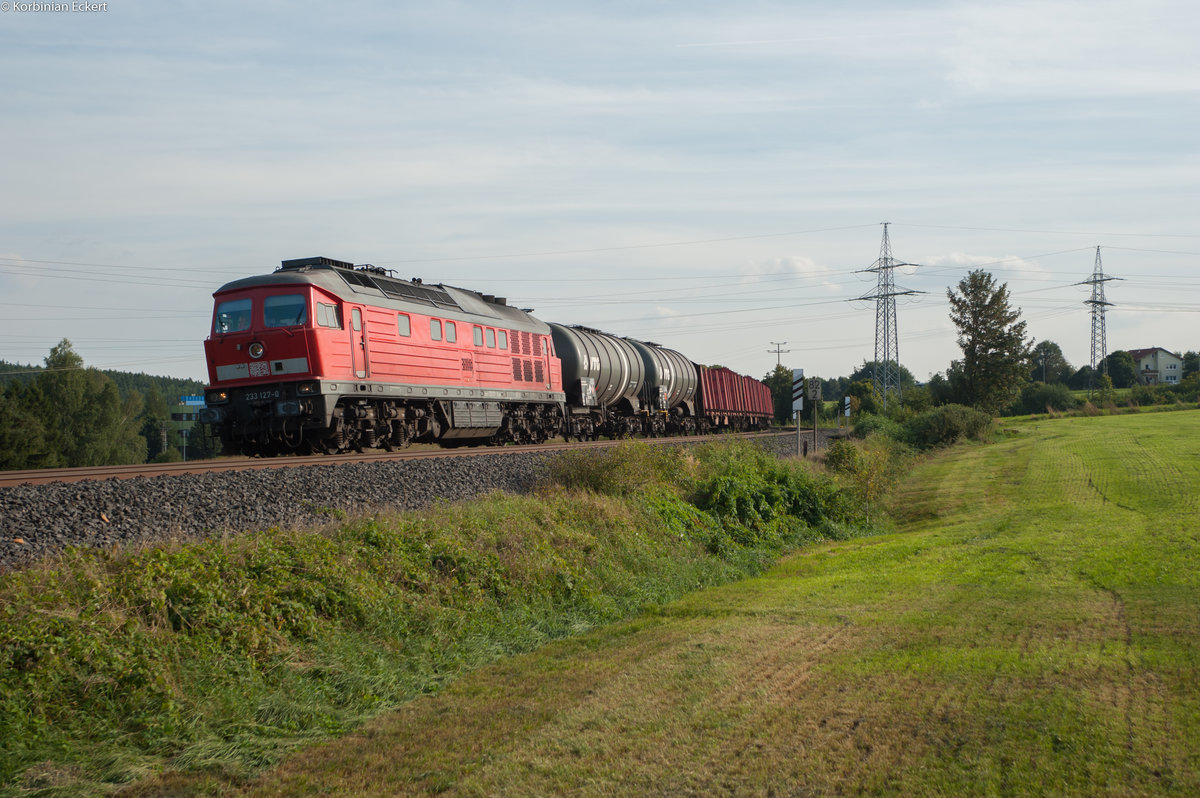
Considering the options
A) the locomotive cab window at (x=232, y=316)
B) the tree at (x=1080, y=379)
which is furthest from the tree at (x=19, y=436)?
the tree at (x=1080, y=379)

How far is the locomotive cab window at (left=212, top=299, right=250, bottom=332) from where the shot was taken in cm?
1758

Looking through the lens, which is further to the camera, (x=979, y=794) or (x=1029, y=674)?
(x=1029, y=674)

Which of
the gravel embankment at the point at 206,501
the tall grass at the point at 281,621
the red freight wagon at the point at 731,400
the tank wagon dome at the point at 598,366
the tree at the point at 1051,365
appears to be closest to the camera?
the tall grass at the point at 281,621

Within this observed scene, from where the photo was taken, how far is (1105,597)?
8.30 metres

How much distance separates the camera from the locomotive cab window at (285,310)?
17047 millimetres

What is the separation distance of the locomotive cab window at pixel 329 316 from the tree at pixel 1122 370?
116296 mm

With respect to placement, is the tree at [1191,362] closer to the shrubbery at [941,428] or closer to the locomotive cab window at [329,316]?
the shrubbery at [941,428]

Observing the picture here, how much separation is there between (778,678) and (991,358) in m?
46.0

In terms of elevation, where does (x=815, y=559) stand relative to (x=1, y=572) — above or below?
below

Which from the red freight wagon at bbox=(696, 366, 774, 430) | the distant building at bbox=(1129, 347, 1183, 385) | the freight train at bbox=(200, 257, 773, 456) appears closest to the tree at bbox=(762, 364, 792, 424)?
the red freight wagon at bbox=(696, 366, 774, 430)

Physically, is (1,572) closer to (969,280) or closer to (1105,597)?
(1105,597)

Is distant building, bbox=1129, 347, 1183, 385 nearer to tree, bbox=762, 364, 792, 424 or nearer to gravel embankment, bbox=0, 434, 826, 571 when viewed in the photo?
tree, bbox=762, 364, 792, 424

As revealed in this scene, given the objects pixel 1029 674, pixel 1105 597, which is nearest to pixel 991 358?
pixel 1105 597

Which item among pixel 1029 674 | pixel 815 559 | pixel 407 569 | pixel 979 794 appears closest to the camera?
pixel 979 794
